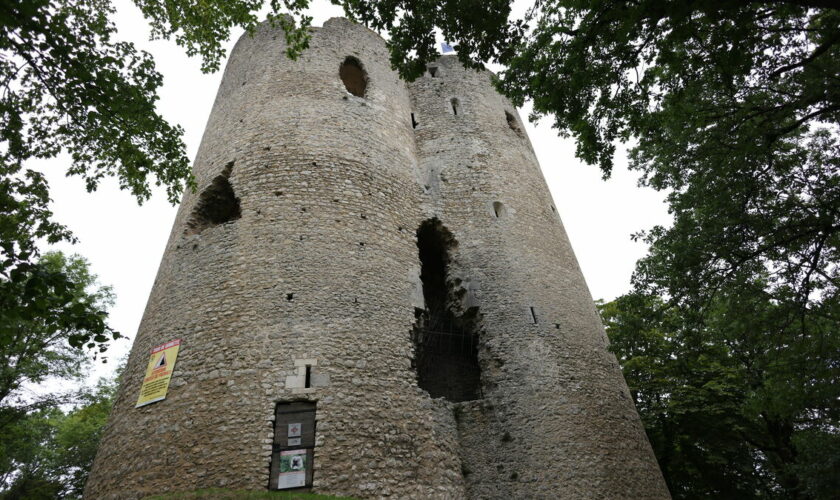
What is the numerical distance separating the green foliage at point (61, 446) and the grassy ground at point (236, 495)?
9.98 metres

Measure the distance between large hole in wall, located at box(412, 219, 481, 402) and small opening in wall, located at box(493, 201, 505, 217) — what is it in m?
1.65

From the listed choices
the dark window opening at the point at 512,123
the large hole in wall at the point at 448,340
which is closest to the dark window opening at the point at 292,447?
the large hole in wall at the point at 448,340

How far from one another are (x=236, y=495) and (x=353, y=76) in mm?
12628

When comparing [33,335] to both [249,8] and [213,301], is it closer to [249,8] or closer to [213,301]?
[213,301]

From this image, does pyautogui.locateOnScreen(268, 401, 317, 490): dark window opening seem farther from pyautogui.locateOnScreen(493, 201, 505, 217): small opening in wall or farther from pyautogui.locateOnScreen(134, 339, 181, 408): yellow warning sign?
pyautogui.locateOnScreen(493, 201, 505, 217): small opening in wall

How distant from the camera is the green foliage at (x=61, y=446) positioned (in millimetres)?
15156

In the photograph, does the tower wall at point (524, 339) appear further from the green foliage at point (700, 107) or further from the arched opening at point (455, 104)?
the green foliage at point (700, 107)

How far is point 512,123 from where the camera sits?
17.6m

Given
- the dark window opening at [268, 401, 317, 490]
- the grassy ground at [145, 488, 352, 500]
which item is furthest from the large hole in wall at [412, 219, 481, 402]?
the grassy ground at [145, 488, 352, 500]

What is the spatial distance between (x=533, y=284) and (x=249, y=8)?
27.9 ft

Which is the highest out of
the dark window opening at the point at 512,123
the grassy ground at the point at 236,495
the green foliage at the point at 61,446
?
the dark window opening at the point at 512,123

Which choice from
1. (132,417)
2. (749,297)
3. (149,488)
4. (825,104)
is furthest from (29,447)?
(825,104)

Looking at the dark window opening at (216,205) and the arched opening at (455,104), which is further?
the arched opening at (455,104)

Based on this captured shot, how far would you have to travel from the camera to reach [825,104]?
8.23 m
